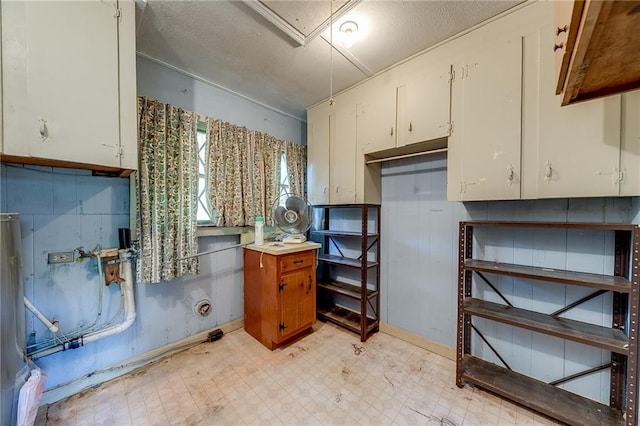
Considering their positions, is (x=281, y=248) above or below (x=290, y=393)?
above

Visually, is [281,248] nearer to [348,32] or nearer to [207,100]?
[207,100]

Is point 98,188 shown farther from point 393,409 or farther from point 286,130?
point 393,409

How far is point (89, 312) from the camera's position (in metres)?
1.66

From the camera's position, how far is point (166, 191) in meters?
1.91

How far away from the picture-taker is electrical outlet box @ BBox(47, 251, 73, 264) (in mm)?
1523

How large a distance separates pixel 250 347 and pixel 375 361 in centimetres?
115

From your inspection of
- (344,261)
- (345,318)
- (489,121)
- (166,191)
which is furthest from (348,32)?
(345,318)

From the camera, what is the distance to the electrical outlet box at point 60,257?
1.52m

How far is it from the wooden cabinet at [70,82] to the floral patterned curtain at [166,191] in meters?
0.47

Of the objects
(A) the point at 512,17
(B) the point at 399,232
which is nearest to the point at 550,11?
(A) the point at 512,17

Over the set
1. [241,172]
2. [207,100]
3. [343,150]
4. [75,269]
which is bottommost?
[75,269]

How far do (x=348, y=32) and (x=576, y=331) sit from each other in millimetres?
2381

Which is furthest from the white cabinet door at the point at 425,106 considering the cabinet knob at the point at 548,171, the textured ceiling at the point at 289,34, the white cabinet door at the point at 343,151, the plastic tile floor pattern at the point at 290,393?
the plastic tile floor pattern at the point at 290,393

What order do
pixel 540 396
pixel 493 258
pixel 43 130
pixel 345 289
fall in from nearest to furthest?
pixel 43 130, pixel 540 396, pixel 493 258, pixel 345 289
